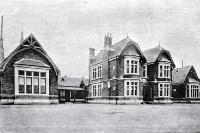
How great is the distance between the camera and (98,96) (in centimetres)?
2847

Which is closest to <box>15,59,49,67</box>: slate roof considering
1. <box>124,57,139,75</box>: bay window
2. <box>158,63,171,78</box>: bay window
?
<box>124,57,139,75</box>: bay window

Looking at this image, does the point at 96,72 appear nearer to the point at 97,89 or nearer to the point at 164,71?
the point at 97,89

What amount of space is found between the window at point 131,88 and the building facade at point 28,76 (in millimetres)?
6726

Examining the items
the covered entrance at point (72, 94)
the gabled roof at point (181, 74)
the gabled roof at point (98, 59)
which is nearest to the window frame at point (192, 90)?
the gabled roof at point (181, 74)

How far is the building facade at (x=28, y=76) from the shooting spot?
19.3 m

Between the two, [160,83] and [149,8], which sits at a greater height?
[149,8]

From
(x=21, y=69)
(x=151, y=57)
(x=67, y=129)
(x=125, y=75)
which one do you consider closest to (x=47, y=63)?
(x=21, y=69)

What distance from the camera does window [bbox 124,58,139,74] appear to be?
24.3 metres

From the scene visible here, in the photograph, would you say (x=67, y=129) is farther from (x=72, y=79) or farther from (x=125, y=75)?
(x=72, y=79)

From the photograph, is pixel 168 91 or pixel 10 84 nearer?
pixel 10 84

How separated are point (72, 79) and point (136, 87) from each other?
14.2 m

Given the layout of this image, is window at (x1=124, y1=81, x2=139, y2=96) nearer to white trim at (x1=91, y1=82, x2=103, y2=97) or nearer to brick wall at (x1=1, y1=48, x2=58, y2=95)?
white trim at (x1=91, y1=82, x2=103, y2=97)

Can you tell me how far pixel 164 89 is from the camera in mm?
27406

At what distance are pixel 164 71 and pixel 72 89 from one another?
12.7 metres
